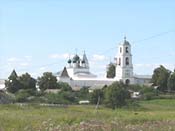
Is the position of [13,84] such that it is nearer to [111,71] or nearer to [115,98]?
[115,98]

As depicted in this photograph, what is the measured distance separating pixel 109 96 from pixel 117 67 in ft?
282

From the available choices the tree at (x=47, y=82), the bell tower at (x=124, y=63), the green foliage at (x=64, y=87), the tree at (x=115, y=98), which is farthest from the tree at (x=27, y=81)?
the tree at (x=115, y=98)

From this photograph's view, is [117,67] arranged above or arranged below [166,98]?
above

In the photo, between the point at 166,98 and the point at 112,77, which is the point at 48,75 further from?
the point at 112,77

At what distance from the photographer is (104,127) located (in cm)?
1143

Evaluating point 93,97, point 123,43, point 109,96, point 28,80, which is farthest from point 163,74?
point 109,96

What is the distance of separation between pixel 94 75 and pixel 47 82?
49244 millimetres

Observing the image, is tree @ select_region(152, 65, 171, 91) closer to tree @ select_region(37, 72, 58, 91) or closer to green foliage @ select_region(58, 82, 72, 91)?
green foliage @ select_region(58, 82, 72, 91)

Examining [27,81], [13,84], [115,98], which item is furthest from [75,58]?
[115,98]

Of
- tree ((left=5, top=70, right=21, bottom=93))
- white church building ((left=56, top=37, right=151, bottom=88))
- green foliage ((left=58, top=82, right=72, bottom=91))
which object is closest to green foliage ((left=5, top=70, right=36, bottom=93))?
tree ((left=5, top=70, right=21, bottom=93))

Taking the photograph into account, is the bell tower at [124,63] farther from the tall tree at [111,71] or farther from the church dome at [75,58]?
the church dome at [75,58]

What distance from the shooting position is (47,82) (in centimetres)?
12538

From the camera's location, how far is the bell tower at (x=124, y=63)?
148625 millimetres

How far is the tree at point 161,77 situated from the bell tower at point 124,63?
52.6 feet
